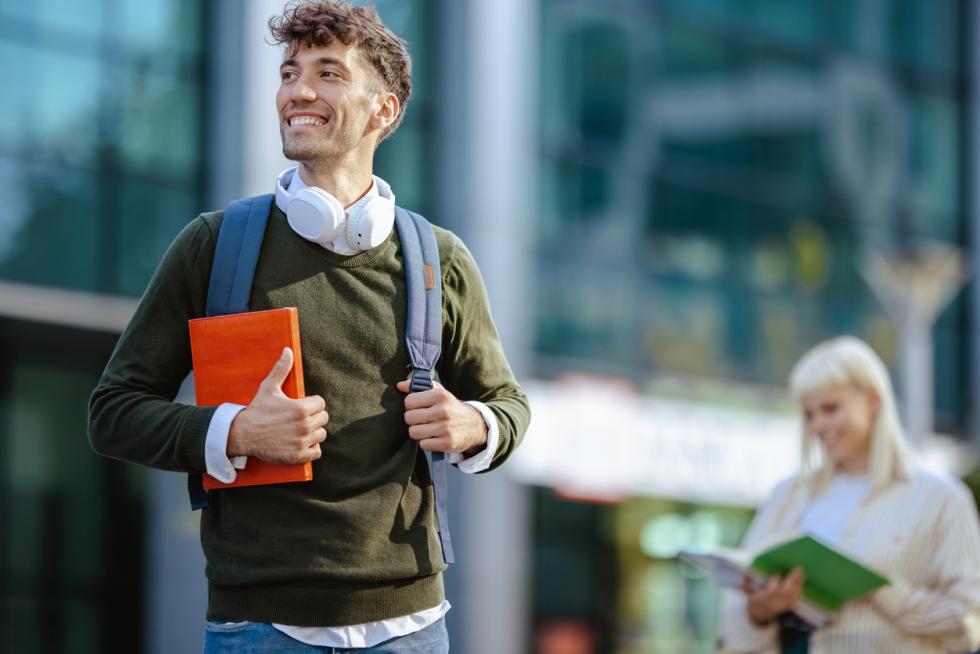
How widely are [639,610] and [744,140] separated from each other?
22.1 ft

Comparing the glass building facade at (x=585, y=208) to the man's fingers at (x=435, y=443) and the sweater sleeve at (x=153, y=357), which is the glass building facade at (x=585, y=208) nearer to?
the sweater sleeve at (x=153, y=357)

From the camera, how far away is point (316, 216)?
308cm

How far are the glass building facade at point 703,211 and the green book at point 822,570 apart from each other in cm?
1508

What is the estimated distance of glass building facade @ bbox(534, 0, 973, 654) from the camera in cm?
2098

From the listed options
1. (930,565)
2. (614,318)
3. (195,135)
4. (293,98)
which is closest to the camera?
(293,98)

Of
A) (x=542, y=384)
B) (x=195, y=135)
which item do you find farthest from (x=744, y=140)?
(x=195, y=135)

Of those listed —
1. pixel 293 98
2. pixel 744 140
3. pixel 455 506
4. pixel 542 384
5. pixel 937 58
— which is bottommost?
pixel 455 506

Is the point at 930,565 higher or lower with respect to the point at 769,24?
lower

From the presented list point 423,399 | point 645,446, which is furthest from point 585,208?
point 423,399

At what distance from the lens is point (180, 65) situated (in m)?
17.0

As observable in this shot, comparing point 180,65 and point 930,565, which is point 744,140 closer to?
point 180,65

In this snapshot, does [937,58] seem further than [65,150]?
Yes

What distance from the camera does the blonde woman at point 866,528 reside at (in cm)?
525

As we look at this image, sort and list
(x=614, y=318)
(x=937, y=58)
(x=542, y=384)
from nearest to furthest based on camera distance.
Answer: (x=542, y=384)
(x=614, y=318)
(x=937, y=58)
